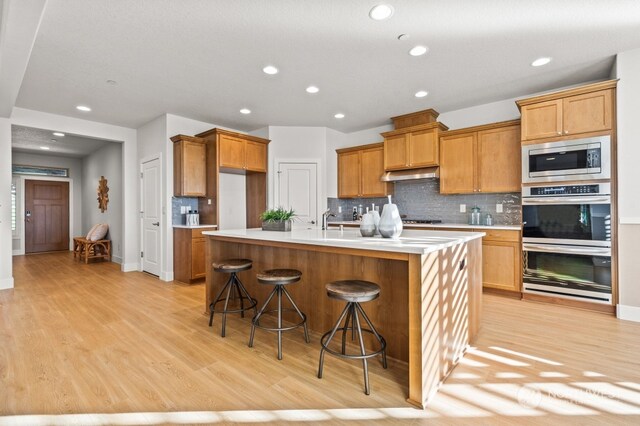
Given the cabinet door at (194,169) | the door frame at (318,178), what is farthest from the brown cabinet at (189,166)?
the door frame at (318,178)

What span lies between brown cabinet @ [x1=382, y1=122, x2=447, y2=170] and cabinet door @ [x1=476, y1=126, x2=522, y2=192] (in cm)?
61

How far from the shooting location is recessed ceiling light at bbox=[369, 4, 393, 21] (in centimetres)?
236

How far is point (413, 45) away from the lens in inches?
115

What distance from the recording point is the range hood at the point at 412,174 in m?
4.65

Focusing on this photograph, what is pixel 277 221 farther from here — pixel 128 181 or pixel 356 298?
pixel 128 181

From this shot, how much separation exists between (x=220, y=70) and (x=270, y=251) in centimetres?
210

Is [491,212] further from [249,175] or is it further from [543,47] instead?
[249,175]

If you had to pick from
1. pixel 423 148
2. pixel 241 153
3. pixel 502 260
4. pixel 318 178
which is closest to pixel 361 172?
pixel 318 178

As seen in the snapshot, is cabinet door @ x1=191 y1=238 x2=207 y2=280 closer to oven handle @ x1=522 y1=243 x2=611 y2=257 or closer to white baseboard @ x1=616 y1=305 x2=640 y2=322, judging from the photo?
oven handle @ x1=522 y1=243 x2=611 y2=257

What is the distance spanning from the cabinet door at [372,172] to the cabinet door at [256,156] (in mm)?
1778

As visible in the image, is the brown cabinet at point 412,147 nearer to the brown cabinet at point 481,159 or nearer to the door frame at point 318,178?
the brown cabinet at point 481,159

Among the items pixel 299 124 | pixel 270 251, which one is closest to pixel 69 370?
pixel 270 251

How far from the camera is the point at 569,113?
3396 mm

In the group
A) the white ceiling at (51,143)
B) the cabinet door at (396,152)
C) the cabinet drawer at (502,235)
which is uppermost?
the white ceiling at (51,143)
